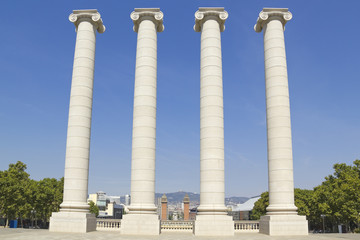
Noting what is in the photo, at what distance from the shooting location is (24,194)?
11731 centimetres

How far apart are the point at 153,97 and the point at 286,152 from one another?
28468 millimetres

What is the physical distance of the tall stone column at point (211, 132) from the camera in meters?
61.8

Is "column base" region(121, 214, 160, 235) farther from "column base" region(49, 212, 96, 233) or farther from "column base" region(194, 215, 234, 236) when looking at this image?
"column base" region(49, 212, 96, 233)

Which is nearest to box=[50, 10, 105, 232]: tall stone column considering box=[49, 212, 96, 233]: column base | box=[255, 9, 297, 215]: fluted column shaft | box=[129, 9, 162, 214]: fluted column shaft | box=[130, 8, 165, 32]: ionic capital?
box=[49, 212, 96, 233]: column base

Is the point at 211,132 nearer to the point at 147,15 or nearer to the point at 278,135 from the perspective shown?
the point at 278,135

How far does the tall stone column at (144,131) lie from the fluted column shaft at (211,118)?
9.45 metres

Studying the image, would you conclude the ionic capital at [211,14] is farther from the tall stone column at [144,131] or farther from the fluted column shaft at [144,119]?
the fluted column shaft at [144,119]

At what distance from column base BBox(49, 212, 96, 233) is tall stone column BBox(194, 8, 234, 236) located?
20760 millimetres

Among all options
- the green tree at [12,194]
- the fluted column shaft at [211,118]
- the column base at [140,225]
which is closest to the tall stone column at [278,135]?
A: the fluted column shaft at [211,118]

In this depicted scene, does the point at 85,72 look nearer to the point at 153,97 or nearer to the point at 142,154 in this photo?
the point at 153,97

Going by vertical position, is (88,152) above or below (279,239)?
above

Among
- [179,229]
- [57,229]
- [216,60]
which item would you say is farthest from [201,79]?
[57,229]

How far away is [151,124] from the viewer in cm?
6750

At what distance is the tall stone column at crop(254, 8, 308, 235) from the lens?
62.5m
